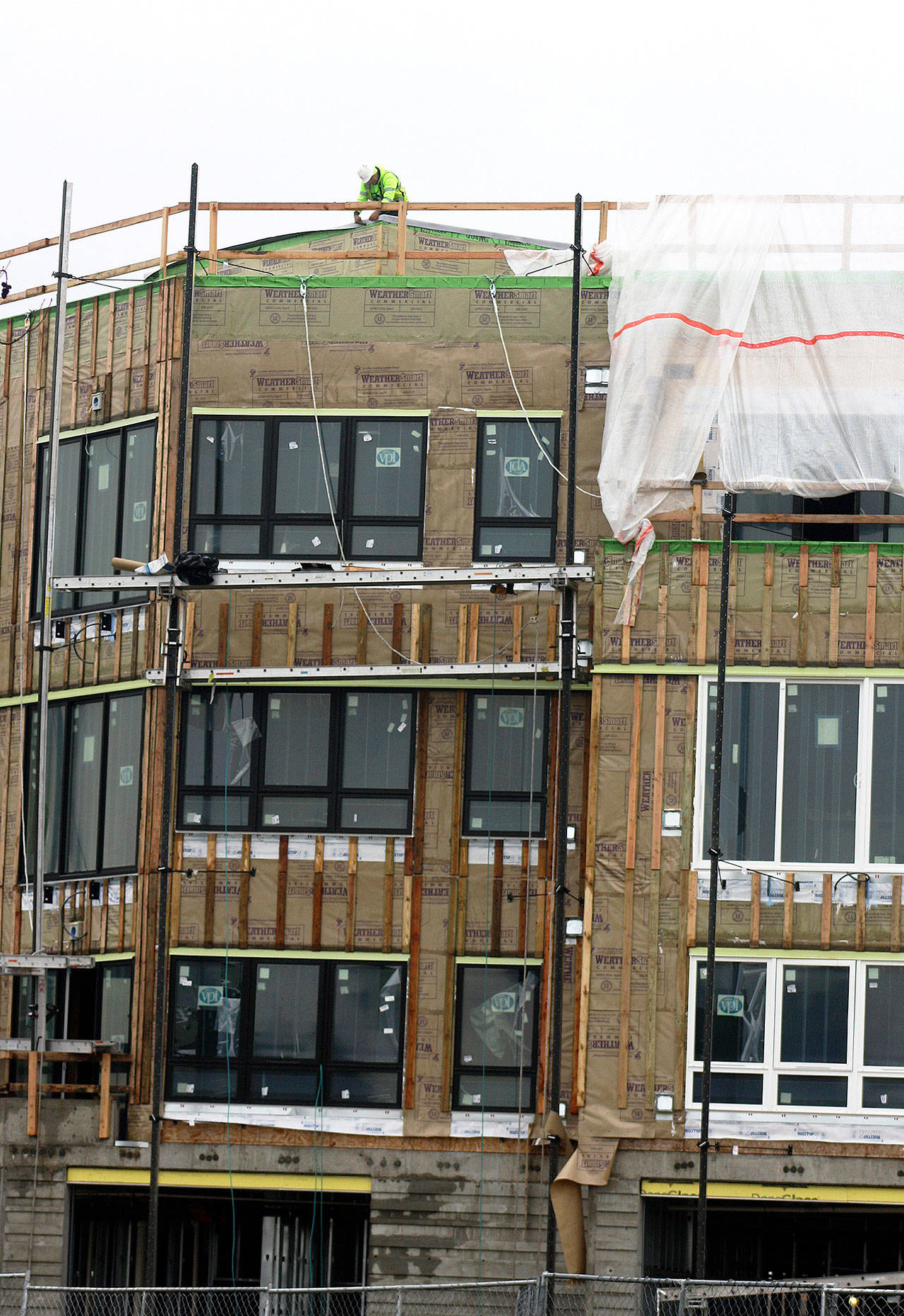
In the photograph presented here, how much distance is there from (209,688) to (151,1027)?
3816mm

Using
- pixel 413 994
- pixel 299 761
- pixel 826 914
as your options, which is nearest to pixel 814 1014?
pixel 826 914

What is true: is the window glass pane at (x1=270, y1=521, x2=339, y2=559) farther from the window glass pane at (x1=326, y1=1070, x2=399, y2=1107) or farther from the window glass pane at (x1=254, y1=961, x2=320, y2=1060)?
the window glass pane at (x1=326, y1=1070, x2=399, y2=1107)

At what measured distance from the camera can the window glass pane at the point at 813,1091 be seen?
19438 mm

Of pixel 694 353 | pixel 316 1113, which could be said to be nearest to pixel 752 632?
pixel 694 353

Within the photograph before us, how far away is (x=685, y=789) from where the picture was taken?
19.8m

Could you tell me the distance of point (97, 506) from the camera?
22.6 metres

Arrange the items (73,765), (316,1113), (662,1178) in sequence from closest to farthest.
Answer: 1. (662,1178)
2. (316,1113)
3. (73,765)

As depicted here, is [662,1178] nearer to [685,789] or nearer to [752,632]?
[685,789]

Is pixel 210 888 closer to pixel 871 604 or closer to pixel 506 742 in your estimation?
pixel 506 742

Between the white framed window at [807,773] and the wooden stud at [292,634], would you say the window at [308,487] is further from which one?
the white framed window at [807,773]

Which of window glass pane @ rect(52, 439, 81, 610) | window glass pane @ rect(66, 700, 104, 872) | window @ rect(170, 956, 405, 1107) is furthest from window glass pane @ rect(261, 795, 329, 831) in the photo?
window glass pane @ rect(52, 439, 81, 610)

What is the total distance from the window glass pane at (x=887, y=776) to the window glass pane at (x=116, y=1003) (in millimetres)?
8322

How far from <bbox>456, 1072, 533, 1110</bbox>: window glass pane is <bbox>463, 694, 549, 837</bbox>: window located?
2618 millimetres

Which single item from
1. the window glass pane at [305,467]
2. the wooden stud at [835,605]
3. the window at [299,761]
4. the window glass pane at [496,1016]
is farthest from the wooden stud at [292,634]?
the wooden stud at [835,605]
